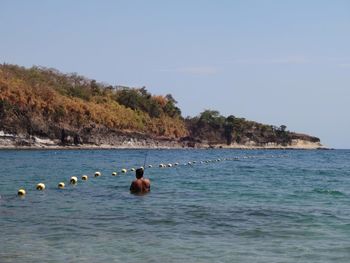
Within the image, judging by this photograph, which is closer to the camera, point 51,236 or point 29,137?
point 51,236

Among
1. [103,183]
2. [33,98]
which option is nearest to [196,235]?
[103,183]

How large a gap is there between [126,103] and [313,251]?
15613 centimetres

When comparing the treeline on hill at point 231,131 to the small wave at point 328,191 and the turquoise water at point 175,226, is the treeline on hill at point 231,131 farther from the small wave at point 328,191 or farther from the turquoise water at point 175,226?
the turquoise water at point 175,226

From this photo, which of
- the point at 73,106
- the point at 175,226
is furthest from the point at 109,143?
the point at 175,226

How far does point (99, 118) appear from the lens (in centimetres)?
14062

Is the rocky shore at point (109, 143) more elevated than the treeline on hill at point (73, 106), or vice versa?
the treeline on hill at point (73, 106)

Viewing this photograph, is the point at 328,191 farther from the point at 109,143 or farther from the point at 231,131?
the point at 231,131

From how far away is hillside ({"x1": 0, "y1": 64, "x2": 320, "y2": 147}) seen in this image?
120 meters

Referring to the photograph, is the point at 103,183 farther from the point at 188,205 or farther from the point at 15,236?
the point at 15,236

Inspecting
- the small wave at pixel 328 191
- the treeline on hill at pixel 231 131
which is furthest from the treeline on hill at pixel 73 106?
the small wave at pixel 328 191

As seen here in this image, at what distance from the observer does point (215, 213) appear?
810 inches

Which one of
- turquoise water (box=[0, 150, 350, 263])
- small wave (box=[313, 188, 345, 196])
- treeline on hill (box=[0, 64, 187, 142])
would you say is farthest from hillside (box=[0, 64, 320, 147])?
turquoise water (box=[0, 150, 350, 263])

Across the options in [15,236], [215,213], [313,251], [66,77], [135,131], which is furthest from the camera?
[66,77]

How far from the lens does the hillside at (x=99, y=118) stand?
120 m
